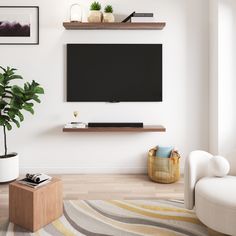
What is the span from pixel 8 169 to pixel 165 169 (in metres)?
1.84

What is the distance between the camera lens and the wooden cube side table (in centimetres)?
207

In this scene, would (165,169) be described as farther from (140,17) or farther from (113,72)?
(140,17)

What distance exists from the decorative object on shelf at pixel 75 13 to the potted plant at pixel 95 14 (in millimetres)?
138

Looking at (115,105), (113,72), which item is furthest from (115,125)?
(113,72)

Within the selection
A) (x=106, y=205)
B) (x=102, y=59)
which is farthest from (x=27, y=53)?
(x=106, y=205)

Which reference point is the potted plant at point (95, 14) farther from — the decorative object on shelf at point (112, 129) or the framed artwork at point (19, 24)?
the decorative object on shelf at point (112, 129)

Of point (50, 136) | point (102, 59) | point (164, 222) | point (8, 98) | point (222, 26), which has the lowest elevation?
point (164, 222)

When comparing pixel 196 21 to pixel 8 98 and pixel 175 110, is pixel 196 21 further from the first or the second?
pixel 8 98

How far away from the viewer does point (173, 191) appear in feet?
9.76

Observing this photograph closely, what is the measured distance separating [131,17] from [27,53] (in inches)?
55.1

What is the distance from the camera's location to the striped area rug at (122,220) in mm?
2094

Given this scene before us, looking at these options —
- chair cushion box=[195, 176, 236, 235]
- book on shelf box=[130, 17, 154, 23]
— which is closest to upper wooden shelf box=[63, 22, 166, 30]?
book on shelf box=[130, 17, 154, 23]

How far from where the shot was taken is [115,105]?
3541 mm

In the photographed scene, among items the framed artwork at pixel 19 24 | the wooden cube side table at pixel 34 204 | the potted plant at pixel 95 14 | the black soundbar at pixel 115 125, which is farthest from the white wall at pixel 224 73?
the framed artwork at pixel 19 24
